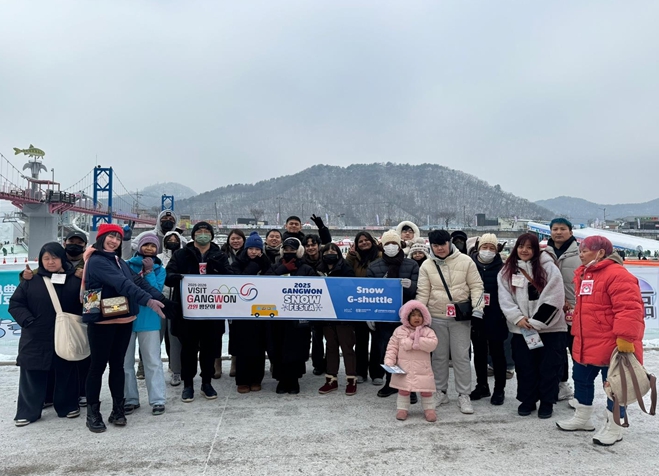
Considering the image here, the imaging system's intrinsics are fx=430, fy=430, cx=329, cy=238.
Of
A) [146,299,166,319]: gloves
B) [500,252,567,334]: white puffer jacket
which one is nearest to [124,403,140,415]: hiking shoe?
[146,299,166,319]: gloves

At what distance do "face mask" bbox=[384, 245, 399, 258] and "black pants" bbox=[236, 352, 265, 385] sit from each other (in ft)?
6.18

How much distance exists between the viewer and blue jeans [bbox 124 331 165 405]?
442 cm

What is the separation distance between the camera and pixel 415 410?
444 cm

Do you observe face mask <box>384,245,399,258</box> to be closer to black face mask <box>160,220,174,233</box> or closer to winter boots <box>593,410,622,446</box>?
winter boots <box>593,410,622,446</box>

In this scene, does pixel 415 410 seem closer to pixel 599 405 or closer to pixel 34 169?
pixel 599 405

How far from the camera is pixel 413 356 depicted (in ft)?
14.0

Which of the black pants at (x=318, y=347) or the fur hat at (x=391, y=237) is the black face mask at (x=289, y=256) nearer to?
the black pants at (x=318, y=347)

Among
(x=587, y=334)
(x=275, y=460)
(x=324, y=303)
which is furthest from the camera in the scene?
(x=324, y=303)

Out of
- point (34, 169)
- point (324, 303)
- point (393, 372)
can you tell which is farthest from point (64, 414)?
point (34, 169)

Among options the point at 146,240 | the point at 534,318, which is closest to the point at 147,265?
the point at 146,240

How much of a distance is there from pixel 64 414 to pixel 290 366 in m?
2.30

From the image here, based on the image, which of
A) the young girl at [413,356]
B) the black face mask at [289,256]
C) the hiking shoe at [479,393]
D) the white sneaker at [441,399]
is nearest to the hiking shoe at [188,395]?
the black face mask at [289,256]

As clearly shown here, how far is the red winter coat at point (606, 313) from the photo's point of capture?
11.4 feet

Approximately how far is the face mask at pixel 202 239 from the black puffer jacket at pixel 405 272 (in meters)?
1.91
